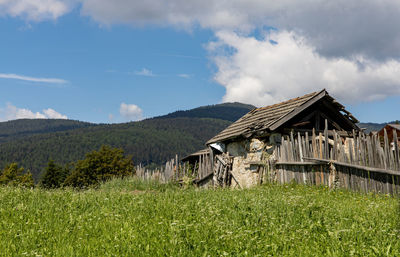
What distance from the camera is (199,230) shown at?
4.48 meters

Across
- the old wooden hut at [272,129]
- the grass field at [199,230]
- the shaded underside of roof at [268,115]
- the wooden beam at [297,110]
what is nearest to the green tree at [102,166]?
the shaded underside of roof at [268,115]

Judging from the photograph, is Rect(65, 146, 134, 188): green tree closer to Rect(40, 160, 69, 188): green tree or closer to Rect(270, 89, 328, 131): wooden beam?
Rect(40, 160, 69, 188): green tree

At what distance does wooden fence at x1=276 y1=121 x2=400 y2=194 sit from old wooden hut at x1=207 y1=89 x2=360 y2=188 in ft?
2.03

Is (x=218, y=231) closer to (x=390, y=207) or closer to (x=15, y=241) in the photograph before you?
(x=15, y=241)

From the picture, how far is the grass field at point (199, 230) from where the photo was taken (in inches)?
152

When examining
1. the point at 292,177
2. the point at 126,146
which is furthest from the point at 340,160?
the point at 126,146

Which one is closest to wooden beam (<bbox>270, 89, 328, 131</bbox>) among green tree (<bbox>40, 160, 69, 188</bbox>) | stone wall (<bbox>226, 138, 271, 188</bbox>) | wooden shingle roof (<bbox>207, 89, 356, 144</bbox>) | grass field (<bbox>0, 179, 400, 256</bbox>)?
wooden shingle roof (<bbox>207, 89, 356, 144</bbox>)

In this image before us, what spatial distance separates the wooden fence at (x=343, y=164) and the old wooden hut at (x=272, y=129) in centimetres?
62

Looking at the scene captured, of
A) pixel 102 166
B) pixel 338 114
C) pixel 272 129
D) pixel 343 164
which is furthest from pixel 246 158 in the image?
pixel 102 166

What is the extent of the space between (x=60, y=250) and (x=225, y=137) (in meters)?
11.9

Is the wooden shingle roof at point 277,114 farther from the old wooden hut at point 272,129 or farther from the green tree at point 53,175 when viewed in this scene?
the green tree at point 53,175

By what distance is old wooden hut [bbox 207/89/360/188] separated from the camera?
43.0 ft

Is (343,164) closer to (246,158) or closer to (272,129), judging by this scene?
(272,129)

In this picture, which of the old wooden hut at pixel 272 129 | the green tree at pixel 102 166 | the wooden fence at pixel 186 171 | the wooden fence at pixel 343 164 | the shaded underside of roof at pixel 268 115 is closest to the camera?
the wooden fence at pixel 343 164
